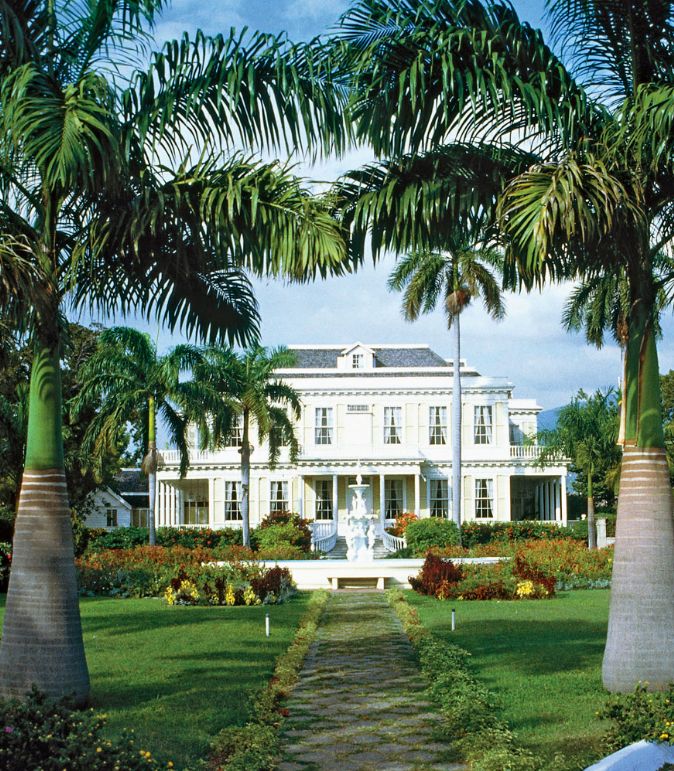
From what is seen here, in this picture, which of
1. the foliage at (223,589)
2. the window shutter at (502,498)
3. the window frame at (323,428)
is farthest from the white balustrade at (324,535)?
the foliage at (223,589)

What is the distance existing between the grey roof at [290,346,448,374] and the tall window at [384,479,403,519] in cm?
580

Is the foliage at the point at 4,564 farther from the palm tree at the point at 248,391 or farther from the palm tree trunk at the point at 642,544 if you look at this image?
the palm tree trunk at the point at 642,544

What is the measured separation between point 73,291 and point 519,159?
14.2 ft

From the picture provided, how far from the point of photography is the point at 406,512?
39.7 meters

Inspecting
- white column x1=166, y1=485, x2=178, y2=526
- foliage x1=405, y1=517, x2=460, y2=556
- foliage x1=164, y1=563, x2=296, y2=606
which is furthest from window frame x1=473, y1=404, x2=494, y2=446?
foliage x1=164, y1=563, x2=296, y2=606

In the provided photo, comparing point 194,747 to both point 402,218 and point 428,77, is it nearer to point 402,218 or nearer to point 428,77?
point 402,218

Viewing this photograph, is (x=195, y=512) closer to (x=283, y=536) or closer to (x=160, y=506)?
(x=160, y=506)

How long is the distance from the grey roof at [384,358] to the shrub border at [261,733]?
34.1 meters

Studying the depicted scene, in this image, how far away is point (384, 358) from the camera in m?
45.7

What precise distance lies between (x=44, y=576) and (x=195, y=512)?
36.8 metres

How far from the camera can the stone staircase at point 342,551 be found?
34.1 metres

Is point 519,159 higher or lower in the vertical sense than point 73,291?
higher

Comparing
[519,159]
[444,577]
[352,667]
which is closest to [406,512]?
[444,577]

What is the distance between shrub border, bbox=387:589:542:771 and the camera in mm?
6762
